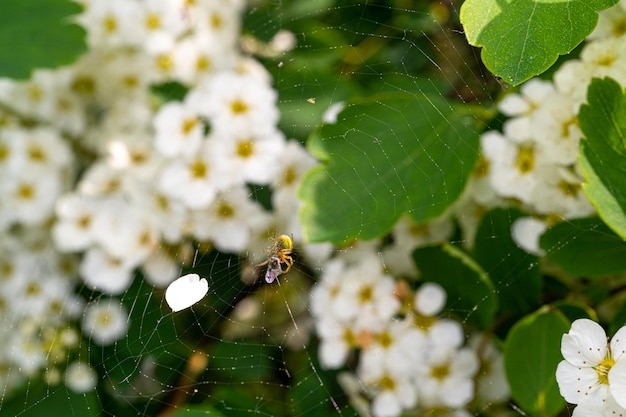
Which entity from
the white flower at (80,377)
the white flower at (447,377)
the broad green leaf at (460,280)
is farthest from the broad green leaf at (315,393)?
the white flower at (80,377)

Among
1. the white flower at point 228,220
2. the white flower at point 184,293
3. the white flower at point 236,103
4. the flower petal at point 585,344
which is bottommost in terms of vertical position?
the white flower at point 228,220

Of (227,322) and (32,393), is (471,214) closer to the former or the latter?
(227,322)

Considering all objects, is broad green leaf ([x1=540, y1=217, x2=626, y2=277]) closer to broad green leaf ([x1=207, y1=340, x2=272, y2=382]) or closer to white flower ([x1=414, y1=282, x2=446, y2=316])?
white flower ([x1=414, y1=282, x2=446, y2=316])

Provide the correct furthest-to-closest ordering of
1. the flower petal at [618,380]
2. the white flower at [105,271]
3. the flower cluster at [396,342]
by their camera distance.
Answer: the white flower at [105,271]
the flower cluster at [396,342]
the flower petal at [618,380]

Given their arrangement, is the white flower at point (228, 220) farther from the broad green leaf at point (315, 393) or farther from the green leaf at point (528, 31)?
the green leaf at point (528, 31)

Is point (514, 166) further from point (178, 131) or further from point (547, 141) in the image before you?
point (178, 131)

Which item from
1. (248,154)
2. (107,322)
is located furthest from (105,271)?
(248,154)

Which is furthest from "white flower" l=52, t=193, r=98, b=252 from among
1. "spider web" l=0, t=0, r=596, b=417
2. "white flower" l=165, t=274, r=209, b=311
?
"white flower" l=165, t=274, r=209, b=311
